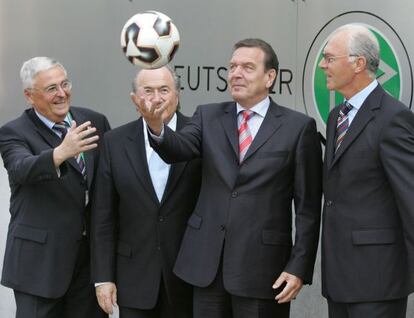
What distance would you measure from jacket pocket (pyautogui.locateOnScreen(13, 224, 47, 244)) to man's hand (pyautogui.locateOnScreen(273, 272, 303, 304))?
4.19 ft

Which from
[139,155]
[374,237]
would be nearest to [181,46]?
[139,155]

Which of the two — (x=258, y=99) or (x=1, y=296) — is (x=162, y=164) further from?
(x=1, y=296)

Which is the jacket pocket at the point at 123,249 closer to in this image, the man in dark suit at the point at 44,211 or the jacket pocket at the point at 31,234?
the man in dark suit at the point at 44,211

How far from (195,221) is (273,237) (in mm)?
397

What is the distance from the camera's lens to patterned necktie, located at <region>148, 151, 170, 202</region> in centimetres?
478

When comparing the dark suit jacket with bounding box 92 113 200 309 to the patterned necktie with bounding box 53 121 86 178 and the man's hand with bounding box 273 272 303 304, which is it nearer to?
the patterned necktie with bounding box 53 121 86 178

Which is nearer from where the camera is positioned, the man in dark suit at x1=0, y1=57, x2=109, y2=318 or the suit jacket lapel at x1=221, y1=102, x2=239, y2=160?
the suit jacket lapel at x1=221, y1=102, x2=239, y2=160

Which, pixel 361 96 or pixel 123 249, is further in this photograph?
pixel 123 249

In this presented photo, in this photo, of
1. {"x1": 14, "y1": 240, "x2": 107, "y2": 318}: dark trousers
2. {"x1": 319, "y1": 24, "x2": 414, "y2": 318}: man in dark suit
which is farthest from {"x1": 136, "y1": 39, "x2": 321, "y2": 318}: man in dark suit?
{"x1": 14, "y1": 240, "x2": 107, "y2": 318}: dark trousers

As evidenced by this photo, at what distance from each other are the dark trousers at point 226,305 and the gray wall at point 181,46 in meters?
1.30

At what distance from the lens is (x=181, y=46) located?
5.99 meters

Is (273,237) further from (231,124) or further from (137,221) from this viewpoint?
(137,221)

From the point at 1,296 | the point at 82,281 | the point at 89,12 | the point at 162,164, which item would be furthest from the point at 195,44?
the point at 1,296

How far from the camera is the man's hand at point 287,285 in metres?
4.42
